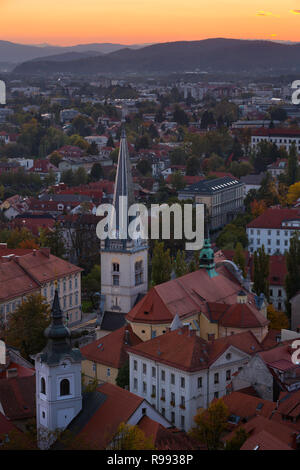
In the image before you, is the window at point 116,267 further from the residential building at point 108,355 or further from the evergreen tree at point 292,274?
the evergreen tree at point 292,274

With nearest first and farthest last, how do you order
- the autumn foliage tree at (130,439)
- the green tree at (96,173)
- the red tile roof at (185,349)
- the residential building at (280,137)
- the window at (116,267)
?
the autumn foliage tree at (130,439), the red tile roof at (185,349), the window at (116,267), the green tree at (96,173), the residential building at (280,137)

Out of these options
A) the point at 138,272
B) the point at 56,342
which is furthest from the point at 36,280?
the point at 56,342


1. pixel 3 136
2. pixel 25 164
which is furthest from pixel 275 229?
pixel 3 136

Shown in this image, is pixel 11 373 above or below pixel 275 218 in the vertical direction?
above

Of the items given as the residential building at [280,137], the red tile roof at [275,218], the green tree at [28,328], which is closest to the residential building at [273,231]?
the red tile roof at [275,218]

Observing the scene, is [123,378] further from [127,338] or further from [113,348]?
[127,338]

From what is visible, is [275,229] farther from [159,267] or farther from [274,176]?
[274,176]
